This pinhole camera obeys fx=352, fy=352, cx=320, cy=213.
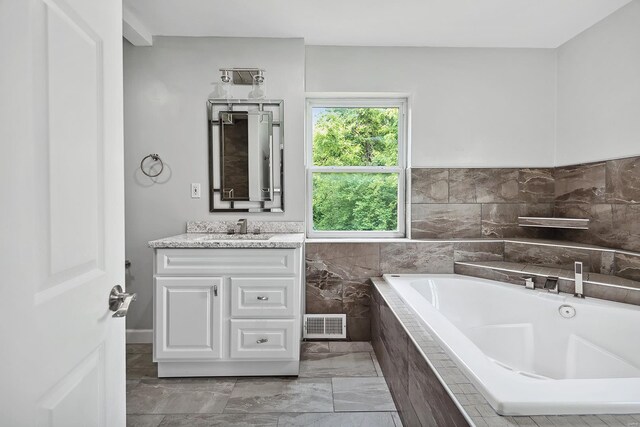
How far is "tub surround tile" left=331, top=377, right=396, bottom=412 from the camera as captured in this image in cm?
192

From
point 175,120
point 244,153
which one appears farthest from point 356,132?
point 175,120

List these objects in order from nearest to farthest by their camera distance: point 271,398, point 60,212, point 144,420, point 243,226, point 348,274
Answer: point 60,212 < point 144,420 < point 271,398 < point 243,226 < point 348,274

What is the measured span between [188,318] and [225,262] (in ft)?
1.35

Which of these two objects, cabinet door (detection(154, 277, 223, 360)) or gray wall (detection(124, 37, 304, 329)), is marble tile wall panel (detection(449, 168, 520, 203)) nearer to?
gray wall (detection(124, 37, 304, 329))

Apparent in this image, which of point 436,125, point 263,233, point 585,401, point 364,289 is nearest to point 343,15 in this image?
point 436,125

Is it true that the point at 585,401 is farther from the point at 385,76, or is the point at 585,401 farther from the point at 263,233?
the point at 385,76

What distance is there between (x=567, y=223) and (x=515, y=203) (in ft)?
1.38

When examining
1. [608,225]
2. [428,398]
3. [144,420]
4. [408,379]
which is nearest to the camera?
[428,398]

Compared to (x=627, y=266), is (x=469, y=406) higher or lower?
lower

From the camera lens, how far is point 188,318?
2.19 m

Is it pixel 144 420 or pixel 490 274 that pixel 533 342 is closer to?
pixel 490 274

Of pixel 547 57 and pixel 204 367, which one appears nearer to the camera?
pixel 204 367

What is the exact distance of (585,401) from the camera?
1.03 m

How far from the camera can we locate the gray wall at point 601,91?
2291 millimetres
